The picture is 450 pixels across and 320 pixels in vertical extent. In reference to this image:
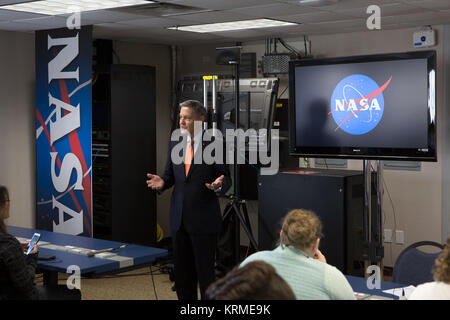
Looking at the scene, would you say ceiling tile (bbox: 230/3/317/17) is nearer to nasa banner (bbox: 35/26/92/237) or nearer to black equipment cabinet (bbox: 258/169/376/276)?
black equipment cabinet (bbox: 258/169/376/276)

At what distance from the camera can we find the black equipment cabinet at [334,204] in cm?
499

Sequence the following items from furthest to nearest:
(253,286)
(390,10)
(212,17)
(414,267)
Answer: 1. (212,17)
2. (390,10)
3. (414,267)
4. (253,286)

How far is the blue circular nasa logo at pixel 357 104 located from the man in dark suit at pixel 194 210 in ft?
4.38

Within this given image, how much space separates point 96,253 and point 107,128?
2921 mm

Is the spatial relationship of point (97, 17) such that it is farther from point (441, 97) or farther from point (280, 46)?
point (441, 97)

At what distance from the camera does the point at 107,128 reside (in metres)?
6.65

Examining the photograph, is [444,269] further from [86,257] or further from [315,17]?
[315,17]

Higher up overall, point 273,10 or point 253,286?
point 273,10

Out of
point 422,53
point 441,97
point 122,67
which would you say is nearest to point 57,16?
point 122,67

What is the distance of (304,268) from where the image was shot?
252 centimetres

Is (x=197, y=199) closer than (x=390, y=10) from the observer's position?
Yes

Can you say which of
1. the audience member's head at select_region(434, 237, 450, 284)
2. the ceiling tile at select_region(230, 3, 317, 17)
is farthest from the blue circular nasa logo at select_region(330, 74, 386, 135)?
the audience member's head at select_region(434, 237, 450, 284)

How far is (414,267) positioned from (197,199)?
1.45 m

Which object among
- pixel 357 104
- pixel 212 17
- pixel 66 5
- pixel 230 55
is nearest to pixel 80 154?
pixel 66 5
